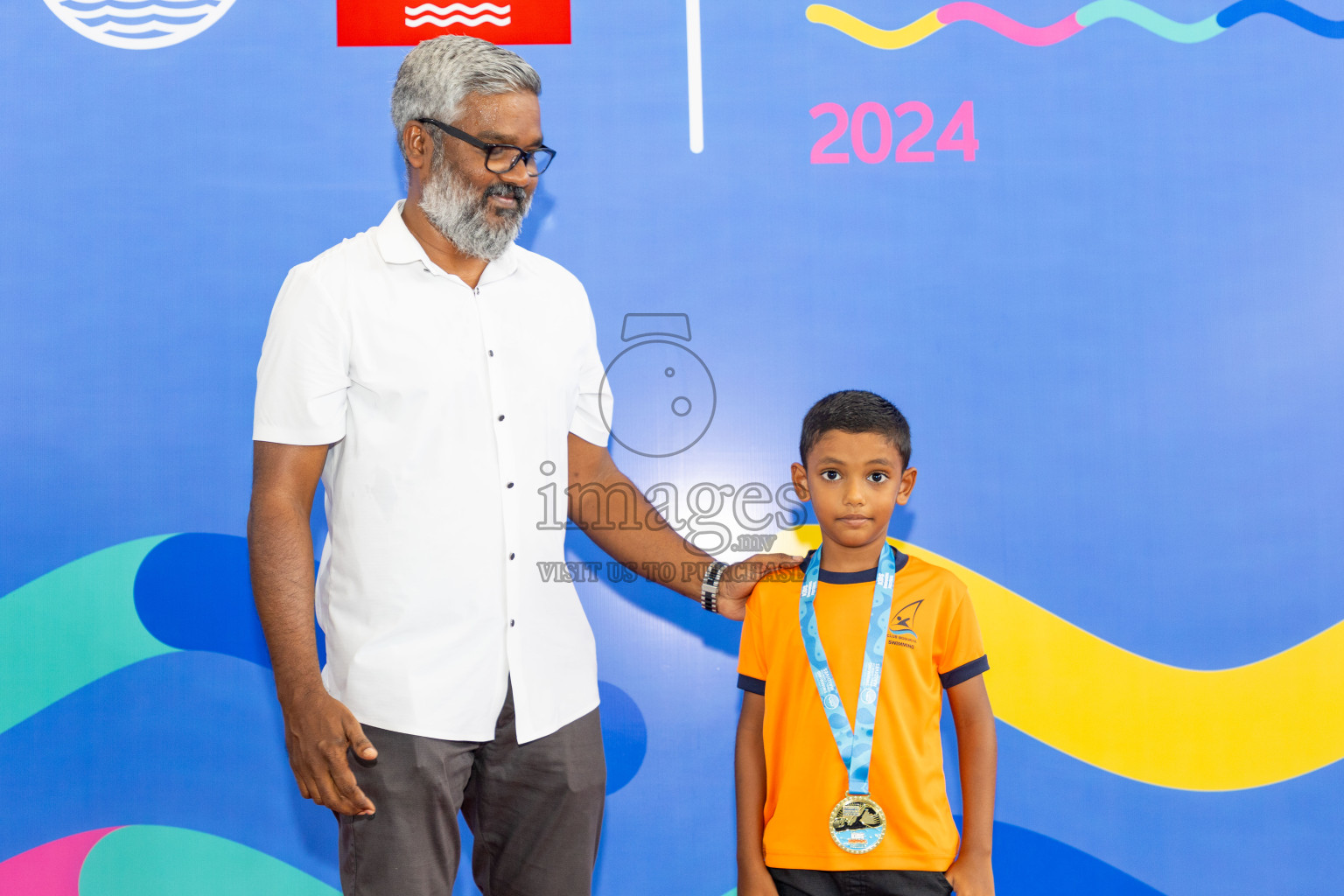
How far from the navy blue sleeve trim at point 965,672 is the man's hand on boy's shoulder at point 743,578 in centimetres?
33

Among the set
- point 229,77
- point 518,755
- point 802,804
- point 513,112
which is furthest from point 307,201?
point 802,804

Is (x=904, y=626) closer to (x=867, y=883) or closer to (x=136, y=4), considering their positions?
(x=867, y=883)

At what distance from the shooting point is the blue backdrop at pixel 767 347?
2412mm

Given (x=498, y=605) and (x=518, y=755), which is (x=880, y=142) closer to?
(x=498, y=605)

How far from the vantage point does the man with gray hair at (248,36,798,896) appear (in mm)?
1600

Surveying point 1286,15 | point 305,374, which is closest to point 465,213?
point 305,374

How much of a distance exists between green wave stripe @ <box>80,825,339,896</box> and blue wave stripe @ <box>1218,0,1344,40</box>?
310 centimetres

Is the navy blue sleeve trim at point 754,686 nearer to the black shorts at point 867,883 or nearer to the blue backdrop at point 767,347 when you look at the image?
the black shorts at point 867,883

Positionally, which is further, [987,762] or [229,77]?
[229,77]

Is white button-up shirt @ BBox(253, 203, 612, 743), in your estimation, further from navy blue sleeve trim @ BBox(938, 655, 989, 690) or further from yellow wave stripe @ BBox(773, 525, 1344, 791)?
yellow wave stripe @ BBox(773, 525, 1344, 791)

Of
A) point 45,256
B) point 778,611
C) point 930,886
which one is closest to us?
point 930,886

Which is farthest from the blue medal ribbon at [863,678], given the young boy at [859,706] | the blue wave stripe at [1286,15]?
the blue wave stripe at [1286,15]

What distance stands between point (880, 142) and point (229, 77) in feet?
5.26

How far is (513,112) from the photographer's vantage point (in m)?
1.71
